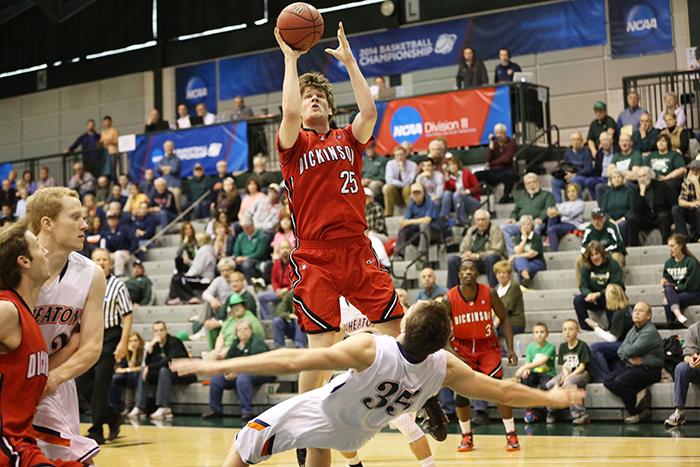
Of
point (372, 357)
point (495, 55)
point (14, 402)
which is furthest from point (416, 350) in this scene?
point (495, 55)

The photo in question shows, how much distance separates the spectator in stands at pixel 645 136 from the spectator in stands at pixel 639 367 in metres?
4.11

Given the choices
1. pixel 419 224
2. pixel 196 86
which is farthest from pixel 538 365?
pixel 196 86

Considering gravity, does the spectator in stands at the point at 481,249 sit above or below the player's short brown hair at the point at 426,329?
above

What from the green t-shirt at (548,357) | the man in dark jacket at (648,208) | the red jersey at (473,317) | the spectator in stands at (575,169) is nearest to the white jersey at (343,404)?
the red jersey at (473,317)

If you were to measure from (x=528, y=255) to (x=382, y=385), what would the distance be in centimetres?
865

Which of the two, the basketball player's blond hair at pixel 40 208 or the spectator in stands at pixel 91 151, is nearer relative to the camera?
the basketball player's blond hair at pixel 40 208

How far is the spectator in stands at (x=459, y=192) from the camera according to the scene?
47.8ft

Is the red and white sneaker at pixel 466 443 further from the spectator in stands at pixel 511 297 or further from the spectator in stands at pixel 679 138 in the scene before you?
the spectator in stands at pixel 679 138

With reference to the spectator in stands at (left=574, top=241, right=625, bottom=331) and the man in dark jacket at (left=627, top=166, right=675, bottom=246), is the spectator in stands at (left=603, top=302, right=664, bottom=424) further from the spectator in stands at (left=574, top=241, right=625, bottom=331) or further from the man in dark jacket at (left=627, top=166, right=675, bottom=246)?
the man in dark jacket at (left=627, top=166, right=675, bottom=246)

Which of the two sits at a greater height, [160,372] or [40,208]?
[40,208]

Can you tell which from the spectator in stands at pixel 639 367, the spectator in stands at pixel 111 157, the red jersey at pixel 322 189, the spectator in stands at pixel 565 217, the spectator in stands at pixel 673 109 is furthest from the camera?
the spectator in stands at pixel 111 157

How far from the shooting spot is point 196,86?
23.6m

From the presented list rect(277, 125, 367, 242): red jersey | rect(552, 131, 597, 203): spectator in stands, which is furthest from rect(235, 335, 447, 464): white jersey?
rect(552, 131, 597, 203): spectator in stands

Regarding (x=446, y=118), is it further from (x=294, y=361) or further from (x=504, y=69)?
(x=294, y=361)
